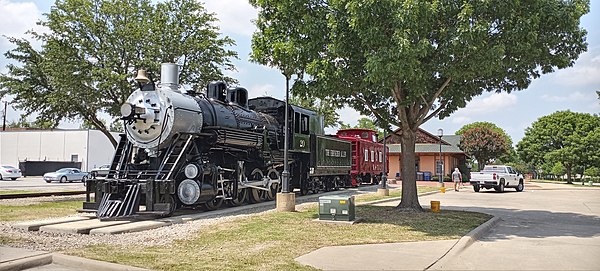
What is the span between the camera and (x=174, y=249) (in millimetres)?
8570

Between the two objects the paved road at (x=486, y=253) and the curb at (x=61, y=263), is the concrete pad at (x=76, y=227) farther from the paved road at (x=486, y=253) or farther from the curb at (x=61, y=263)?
the paved road at (x=486, y=253)

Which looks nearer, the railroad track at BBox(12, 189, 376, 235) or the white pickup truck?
the railroad track at BBox(12, 189, 376, 235)

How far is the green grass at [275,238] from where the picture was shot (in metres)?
7.43

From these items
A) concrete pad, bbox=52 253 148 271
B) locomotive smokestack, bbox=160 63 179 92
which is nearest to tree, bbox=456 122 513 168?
locomotive smokestack, bbox=160 63 179 92

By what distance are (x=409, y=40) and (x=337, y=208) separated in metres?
4.24

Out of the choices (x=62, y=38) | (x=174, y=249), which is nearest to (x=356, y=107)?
(x=174, y=249)

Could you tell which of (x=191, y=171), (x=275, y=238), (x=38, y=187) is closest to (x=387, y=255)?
(x=275, y=238)

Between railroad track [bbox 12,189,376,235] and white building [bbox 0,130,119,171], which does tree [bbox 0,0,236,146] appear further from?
white building [bbox 0,130,119,171]

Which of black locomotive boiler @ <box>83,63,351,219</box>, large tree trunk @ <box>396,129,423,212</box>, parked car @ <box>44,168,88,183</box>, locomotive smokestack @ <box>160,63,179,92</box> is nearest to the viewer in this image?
black locomotive boiler @ <box>83,63,351,219</box>

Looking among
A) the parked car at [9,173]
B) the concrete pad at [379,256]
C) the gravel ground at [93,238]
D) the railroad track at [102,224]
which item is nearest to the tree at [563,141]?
the railroad track at [102,224]

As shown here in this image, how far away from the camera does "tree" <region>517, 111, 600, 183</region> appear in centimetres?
5117

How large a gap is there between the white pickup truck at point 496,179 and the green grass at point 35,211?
73.1 feet

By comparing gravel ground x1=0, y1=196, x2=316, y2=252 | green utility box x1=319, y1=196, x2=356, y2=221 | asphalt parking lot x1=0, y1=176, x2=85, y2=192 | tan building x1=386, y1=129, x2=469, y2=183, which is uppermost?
tan building x1=386, y1=129, x2=469, y2=183

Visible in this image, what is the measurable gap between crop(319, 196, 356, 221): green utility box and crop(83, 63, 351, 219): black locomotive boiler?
3512 mm
